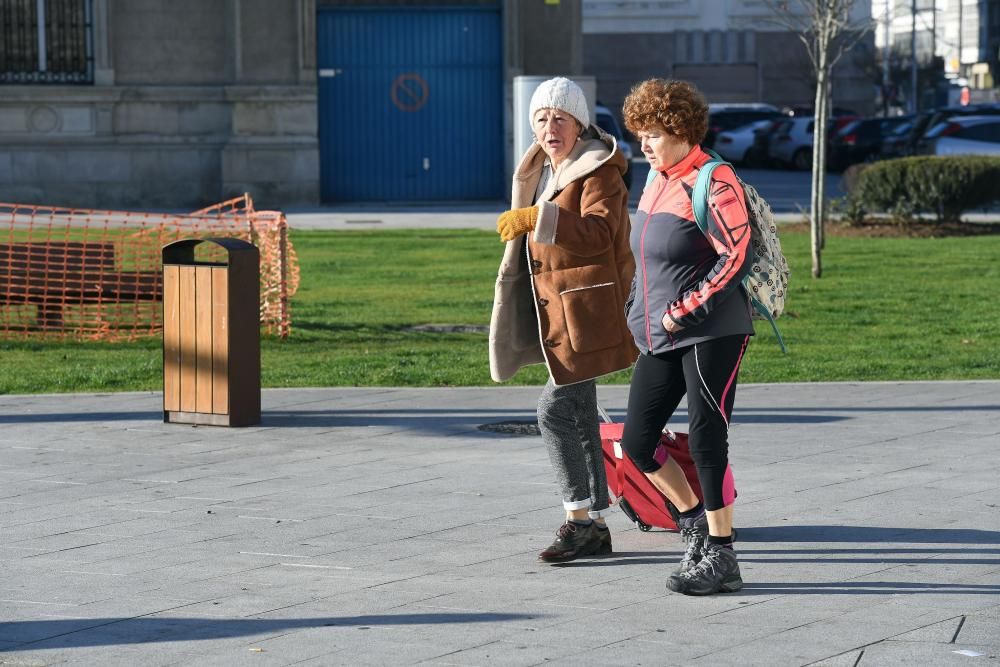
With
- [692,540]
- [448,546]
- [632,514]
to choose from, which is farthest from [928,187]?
[692,540]

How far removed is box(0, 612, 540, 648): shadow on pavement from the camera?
5.28 meters

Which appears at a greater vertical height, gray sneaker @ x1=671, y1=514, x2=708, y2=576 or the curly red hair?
the curly red hair

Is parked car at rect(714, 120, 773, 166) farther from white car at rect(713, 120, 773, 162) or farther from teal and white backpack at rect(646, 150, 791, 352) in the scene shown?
teal and white backpack at rect(646, 150, 791, 352)

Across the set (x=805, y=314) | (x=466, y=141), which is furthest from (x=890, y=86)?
(x=805, y=314)

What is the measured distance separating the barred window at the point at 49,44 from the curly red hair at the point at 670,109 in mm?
24151

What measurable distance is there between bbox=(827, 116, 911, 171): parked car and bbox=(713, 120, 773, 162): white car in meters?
2.89

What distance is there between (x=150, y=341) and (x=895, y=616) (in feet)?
29.0

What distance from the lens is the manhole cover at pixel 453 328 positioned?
13.5m

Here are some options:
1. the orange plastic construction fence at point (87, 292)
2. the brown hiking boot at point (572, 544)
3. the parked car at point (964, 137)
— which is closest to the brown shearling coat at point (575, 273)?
the brown hiking boot at point (572, 544)

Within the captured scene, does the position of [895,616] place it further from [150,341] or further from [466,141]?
[466,141]

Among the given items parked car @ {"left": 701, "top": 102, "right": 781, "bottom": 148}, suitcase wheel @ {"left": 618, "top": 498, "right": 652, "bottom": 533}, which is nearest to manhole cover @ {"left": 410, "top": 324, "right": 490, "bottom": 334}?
suitcase wheel @ {"left": 618, "top": 498, "right": 652, "bottom": 533}

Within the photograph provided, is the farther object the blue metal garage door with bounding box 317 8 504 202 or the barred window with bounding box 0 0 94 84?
the blue metal garage door with bounding box 317 8 504 202

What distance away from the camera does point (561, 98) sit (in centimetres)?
607

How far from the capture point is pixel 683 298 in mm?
5750
